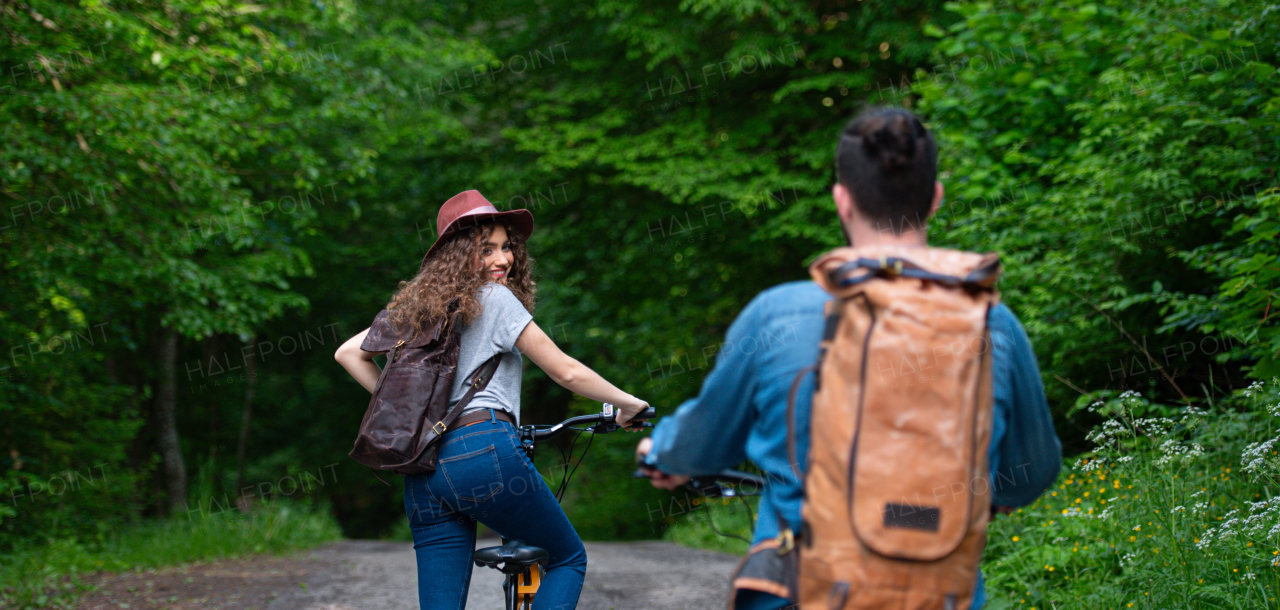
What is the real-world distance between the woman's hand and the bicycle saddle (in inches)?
18.2

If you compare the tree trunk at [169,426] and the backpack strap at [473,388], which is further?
the tree trunk at [169,426]

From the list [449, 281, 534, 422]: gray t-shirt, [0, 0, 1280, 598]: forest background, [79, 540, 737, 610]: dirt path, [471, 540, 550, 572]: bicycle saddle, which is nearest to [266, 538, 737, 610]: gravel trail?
[79, 540, 737, 610]: dirt path

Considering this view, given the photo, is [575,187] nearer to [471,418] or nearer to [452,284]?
[452,284]

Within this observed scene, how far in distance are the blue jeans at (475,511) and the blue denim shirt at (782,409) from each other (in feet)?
3.08

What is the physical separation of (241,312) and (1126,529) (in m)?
7.72

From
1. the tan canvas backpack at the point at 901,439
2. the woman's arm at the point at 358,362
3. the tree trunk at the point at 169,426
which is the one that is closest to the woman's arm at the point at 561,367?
the woman's arm at the point at 358,362

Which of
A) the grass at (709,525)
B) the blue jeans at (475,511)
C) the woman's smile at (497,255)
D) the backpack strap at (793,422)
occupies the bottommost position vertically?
the grass at (709,525)

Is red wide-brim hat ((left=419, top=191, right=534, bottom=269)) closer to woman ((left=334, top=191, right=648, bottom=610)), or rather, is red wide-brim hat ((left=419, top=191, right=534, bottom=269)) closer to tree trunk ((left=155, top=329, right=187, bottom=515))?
woman ((left=334, top=191, right=648, bottom=610))

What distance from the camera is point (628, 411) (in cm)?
280

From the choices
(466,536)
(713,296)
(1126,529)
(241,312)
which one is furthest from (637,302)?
(466,536)

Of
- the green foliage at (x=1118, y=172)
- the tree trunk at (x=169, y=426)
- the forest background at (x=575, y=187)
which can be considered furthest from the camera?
the tree trunk at (x=169, y=426)

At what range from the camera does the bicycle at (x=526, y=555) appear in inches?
109

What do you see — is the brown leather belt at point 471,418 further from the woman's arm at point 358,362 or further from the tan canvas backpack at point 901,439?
the tan canvas backpack at point 901,439

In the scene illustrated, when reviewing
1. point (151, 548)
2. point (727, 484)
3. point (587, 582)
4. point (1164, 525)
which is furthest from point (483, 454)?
point (151, 548)
